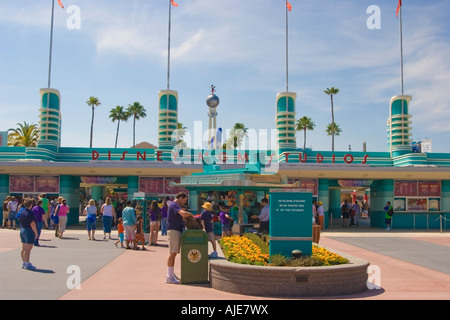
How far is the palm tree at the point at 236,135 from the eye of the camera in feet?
229

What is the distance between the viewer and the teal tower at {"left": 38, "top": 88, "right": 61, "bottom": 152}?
28.4 meters

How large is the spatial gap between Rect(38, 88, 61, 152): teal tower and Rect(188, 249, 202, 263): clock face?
839 inches

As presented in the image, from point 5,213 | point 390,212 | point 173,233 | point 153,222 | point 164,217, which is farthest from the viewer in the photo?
point 390,212

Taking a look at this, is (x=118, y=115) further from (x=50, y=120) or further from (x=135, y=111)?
(x=50, y=120)

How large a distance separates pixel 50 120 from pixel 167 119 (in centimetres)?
736

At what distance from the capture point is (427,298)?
27.8ft

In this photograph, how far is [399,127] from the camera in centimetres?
2936

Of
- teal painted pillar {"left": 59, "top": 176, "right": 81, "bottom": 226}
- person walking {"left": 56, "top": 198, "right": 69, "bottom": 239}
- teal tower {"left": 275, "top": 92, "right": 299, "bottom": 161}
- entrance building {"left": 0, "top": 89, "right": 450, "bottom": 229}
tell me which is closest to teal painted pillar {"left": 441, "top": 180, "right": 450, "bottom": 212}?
entrance building {"left": 0, "top": 89, "right": 450, "bottom": 229}

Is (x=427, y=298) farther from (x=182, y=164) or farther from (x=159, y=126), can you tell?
(x=159, y=126)

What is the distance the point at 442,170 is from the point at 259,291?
65.7ft

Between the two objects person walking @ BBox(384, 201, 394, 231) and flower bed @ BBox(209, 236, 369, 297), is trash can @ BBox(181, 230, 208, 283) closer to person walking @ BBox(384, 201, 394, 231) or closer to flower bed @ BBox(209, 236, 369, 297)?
flower bed @ BBox(209, 236, 369, 297)

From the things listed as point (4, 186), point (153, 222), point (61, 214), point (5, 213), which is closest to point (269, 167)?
point (153, 222)

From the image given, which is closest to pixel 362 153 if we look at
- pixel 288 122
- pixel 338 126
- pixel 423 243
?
pixel 288 122

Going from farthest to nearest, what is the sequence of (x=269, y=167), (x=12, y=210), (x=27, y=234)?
(x=269, y=167) < (x=12, y=210) < (x=27, y=234)
